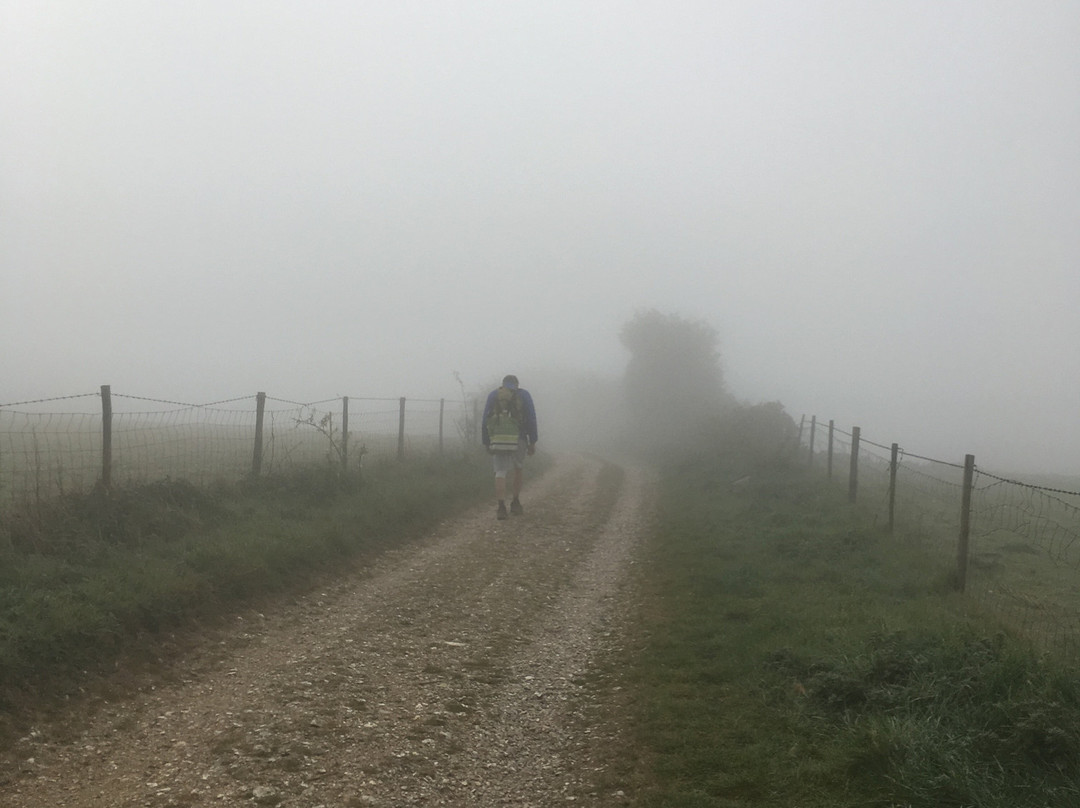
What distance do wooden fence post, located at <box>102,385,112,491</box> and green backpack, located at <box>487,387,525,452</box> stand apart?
6.32 metres

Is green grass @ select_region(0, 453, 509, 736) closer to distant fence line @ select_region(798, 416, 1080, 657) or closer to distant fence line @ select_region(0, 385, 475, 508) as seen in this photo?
distant fence line @ select_region(0, 385, 475, 508)

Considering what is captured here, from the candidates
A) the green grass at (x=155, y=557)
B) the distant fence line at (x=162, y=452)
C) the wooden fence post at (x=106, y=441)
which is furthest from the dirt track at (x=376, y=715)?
the distant fence line at (x=162, y=452)

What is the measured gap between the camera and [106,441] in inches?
367

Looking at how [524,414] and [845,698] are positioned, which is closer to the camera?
[845,698]

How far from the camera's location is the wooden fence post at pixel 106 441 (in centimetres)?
917

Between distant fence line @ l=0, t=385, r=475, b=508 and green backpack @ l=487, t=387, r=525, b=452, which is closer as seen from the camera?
distant fence line @ l=0, t=385, r=475, b=508

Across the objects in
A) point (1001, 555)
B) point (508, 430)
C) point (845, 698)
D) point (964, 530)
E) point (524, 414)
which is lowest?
point (1001, 555)

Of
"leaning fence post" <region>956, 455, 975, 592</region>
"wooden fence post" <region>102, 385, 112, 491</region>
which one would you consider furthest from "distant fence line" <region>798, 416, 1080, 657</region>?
"wooden fence post" <region>102, 385, 112, 491</region>

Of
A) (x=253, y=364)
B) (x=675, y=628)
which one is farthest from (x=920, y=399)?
(x=675, y=628)

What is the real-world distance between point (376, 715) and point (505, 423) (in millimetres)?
8747

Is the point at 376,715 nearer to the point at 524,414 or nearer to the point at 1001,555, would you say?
the point at 524,414

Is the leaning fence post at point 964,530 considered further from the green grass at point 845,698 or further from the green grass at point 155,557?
the green grass at point 155,557

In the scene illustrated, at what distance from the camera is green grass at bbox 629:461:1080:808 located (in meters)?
4.38

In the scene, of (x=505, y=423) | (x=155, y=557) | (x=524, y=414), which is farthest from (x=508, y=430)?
(x=155, y=557)
